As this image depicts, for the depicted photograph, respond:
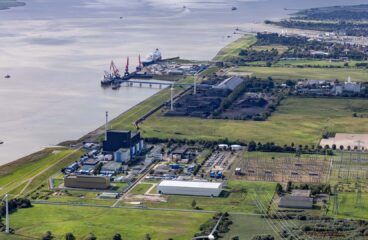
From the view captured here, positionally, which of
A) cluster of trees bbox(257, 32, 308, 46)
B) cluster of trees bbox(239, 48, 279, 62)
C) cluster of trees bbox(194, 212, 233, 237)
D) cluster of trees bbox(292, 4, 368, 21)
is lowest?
cluster of trees bbox(194, 212, 233, 237)

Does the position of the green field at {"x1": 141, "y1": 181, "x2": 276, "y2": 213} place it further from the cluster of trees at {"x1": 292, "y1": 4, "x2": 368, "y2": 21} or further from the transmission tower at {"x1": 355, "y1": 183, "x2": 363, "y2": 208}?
the cluster of trees at {"x1": 292, "y1": 4, "x2": 368, "y2": 21}

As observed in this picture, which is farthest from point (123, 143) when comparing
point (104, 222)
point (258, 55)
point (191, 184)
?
point (258, 55)

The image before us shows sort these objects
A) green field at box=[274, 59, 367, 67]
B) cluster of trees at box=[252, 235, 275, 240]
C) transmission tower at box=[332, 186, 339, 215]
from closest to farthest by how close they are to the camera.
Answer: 1. cluster of trees at box=[252, 235, 275, 240]
2. transmission tower at box=[332, 186, 339, 215]
3. green field at box=[274, 59, 367, 67]

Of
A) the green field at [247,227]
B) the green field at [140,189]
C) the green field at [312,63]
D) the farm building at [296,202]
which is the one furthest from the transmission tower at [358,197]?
the green field at [312,63]

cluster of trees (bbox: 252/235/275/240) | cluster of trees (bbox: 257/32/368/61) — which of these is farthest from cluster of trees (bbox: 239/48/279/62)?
cluster of trees (bbox: 252/235/275/240)

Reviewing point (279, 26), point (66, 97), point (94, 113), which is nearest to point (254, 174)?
point (94, 113)

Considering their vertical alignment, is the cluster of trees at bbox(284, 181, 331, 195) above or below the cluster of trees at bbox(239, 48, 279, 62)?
below
